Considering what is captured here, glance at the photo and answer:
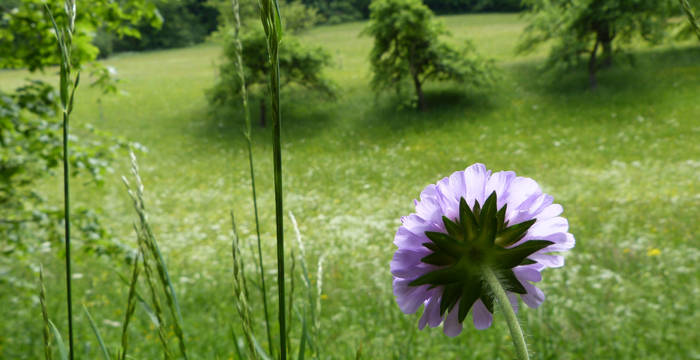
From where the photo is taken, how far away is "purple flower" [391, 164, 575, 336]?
0.54 meters

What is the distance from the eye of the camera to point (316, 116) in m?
18.2

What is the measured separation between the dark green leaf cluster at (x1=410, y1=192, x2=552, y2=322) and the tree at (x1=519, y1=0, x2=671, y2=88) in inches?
676

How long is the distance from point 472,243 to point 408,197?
980cm

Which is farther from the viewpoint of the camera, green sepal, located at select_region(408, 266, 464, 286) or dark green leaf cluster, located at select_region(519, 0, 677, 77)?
dark green leaf cluster, located at select_region(519, 0, 677, 77)

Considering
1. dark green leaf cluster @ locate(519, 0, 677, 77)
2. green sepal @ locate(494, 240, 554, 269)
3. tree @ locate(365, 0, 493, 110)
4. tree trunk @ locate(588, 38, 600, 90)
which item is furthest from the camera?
tree @ locate(365, 0, 493, 110)

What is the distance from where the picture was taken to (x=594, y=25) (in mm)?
16031

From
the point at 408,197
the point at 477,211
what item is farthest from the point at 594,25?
the point at 477,211

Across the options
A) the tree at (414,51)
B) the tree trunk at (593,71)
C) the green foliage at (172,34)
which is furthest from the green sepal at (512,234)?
the green foliage at (172,34)

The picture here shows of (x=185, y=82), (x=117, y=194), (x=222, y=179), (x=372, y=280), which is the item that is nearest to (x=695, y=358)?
(x=372, y=280)

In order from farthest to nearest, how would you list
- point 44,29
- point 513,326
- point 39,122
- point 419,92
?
point 419,92
point 39,122
point 44,29
point 513,326

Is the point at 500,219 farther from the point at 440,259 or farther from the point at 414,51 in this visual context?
the point at 414,51

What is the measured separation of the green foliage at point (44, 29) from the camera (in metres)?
3.37

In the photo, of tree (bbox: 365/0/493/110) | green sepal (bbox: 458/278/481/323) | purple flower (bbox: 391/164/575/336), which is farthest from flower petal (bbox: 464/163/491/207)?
tree (bbox: 365/0/493/110)

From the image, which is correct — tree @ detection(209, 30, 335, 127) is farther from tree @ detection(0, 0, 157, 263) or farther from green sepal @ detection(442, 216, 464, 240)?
green sepal @ detection(442, 216, 464, 240)
